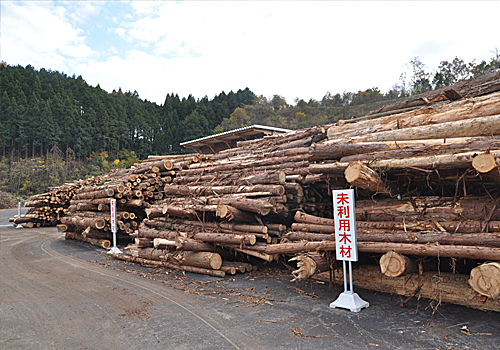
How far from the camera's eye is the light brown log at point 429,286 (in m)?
5.17

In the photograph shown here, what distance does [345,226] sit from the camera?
18.8ft

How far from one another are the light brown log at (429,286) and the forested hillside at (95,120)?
31.6m

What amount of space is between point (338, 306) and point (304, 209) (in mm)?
3606

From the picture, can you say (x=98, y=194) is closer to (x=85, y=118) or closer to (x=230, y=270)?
(x=230, y=270)

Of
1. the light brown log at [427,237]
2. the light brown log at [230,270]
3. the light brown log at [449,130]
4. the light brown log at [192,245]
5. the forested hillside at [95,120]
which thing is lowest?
the light brown log at [230,270]

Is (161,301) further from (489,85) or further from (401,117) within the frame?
(489,85)

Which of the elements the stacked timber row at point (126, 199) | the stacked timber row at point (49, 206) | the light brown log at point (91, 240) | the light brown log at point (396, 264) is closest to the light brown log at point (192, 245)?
the light brown log at point (396, 264)

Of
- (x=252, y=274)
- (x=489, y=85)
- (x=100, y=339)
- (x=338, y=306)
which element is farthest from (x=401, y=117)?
(x=100, y=339)

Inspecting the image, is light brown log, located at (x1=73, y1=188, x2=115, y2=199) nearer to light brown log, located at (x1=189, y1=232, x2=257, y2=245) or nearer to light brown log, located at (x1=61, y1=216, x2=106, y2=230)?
light brown log, located at (x1=61, y1=216, x2=106, y2=230)

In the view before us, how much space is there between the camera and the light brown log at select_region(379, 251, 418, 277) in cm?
523

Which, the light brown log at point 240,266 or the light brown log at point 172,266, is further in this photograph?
the light brown log at point 240,266

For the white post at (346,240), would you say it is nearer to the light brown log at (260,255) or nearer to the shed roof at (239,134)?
the light brown log at (260,255)

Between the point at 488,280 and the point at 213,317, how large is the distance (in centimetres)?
405

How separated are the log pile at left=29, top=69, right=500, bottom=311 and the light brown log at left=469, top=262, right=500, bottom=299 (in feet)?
0.04
